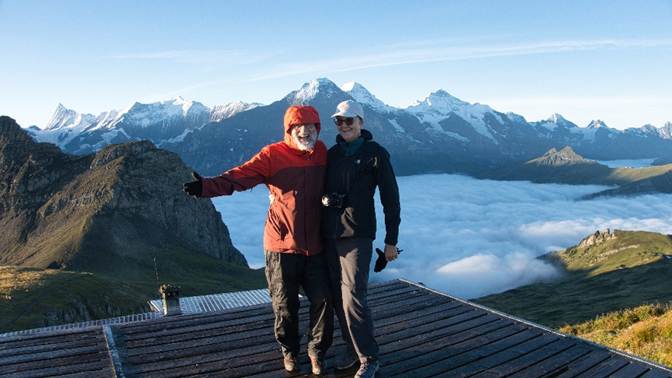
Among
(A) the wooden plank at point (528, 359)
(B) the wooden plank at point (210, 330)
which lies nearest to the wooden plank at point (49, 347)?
(B) the wooden plank at point (210, 330)

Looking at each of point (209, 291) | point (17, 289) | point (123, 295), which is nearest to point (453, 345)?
point (17, 289)

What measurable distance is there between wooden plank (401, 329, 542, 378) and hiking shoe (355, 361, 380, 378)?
647 millimetres

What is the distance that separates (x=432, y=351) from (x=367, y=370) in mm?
1755

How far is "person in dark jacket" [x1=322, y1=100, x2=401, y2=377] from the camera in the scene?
8.05 metres

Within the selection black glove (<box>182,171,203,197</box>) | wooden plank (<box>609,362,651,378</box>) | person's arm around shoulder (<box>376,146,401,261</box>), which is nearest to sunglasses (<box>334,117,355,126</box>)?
person's arm around shoulder (<box>376,146,401,261</box>)

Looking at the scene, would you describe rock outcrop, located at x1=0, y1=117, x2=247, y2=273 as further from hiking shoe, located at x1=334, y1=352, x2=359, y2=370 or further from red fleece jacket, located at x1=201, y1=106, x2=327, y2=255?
red fleece jacket, located at x1=201, y1=106, x2=327, y2=255

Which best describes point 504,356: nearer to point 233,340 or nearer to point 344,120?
point 233,340

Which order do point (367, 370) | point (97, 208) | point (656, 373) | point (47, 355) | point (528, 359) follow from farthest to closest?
point (97, 208) → point (528, 359) → point (656, 373) → point (47, 355) → point (367, 370)

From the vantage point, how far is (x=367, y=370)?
321 inches

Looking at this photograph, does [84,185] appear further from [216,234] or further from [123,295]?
[123,295]

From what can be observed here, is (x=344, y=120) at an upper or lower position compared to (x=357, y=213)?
upper

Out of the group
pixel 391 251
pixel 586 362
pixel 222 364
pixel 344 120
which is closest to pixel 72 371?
pixel 222 364

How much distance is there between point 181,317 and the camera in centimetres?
1053

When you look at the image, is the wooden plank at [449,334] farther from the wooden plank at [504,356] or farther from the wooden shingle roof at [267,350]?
the wooden plank at [504,356]
